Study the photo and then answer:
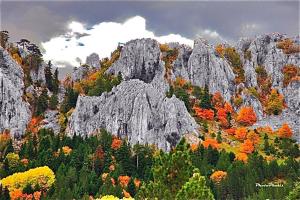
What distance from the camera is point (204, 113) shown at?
7569 inches

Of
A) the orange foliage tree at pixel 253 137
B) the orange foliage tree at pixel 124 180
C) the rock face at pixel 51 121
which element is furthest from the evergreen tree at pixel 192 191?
the rock face at pixel 51 121

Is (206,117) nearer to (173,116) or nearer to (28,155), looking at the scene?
(173,116)

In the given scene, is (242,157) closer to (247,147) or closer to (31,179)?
(247,147)

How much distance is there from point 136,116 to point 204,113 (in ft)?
96.0

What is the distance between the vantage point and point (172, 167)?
→ 48625mm

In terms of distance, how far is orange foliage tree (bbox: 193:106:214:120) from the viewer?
19012 cm

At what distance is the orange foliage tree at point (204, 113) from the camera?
190 m

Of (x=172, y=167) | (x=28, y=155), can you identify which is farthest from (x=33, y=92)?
(x=172, y=167)

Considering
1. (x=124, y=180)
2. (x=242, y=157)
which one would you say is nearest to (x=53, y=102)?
(x=124, y=180)

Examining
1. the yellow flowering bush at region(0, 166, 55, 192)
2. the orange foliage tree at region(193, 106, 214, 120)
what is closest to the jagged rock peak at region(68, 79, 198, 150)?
the orange foliage tree at region(193, 106, 214, 120)

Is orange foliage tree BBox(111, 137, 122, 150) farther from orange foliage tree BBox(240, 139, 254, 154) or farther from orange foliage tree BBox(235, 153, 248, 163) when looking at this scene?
orange foliage tree BBox(240, 139, 254, 154)

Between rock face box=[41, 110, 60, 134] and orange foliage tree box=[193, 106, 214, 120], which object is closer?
rock face box=[41, 110, 60, 134]

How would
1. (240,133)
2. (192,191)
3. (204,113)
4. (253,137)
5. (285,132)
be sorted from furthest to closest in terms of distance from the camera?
(204,113) < (285,132) < (240,133) < (253,137) < (192,191)

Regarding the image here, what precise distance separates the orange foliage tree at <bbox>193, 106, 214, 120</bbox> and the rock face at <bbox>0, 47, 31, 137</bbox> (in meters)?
66.6
